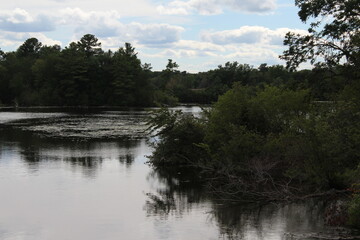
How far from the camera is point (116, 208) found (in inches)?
725

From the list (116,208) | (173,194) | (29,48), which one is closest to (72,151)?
(173,194)

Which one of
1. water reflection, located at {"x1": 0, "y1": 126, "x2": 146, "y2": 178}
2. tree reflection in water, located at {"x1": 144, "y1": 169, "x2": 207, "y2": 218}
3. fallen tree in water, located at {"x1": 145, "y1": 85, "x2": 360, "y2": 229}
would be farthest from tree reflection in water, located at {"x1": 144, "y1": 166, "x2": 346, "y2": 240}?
water reflection, located at {"x1": 0, "y1": 126, "x2": 146, "y2": 178}

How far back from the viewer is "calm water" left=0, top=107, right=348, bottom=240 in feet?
50.5

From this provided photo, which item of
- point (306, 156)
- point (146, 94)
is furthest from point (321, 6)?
point (146, 94)

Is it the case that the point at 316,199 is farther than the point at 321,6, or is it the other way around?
the point at 321,6

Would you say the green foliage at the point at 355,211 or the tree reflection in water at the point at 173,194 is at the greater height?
the green foliage at the point at 355,211

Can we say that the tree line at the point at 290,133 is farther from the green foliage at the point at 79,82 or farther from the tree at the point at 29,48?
the tree at the point at 29,48

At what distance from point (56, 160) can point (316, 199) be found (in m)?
16.6

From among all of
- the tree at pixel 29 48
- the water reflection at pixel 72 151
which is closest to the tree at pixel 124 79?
the tree at pixel 29 48

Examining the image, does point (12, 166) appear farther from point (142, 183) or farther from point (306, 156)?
point (306, 156)

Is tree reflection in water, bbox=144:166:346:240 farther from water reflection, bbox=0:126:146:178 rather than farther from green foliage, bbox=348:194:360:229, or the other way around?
water reflection, bbox=0:126:146:178

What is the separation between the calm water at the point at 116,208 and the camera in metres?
15.4

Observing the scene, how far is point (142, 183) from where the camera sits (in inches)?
922

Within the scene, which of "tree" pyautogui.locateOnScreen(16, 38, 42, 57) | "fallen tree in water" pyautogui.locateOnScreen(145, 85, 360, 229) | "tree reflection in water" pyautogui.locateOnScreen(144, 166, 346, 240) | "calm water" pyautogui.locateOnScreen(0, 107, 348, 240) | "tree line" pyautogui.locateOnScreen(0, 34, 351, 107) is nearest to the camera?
"tree reflection in water" pyautogui.locateOnScreen(144, 166, 346, 240)
